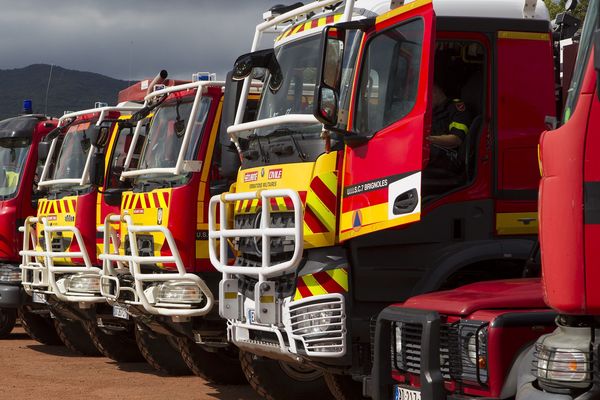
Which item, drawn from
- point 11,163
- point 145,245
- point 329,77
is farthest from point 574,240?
point 11,163

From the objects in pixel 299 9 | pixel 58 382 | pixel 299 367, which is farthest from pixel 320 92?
pixel 58 382

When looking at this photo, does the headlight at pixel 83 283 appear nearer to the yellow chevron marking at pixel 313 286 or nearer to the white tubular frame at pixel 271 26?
the white tubular frame at pixel 271 26

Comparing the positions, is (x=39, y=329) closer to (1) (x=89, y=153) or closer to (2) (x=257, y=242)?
(1) (x=89, y=153)

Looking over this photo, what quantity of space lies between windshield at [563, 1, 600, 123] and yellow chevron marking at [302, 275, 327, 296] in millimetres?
2746

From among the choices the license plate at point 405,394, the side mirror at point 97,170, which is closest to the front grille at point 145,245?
the side mirror at point 97,170

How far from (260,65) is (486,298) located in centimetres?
304

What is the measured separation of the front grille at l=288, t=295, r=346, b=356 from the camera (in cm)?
746

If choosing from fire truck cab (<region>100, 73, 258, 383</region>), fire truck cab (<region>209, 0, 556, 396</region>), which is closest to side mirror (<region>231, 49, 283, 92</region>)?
fire truck cab (<region>209, 0, 556, 396</region>)

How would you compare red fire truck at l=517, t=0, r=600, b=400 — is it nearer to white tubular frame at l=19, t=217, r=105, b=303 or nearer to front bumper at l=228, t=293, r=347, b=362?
front bumper at l=228, t=293, r=347, b=362

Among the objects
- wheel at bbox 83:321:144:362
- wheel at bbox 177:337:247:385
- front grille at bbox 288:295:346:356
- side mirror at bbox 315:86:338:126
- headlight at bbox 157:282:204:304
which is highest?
side mirror at bbox 315:86:338:126

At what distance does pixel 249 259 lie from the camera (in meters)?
8.28

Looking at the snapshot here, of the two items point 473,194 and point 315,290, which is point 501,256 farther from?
point 315,290

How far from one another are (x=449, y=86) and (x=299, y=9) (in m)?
1.25

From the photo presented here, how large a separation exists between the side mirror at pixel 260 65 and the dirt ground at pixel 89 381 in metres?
3.20
